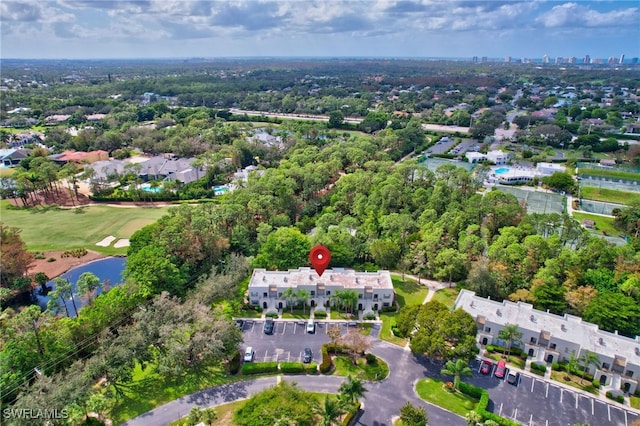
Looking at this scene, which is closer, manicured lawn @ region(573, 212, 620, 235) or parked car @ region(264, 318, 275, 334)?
parked car @ region(264, 318, 275, 334)

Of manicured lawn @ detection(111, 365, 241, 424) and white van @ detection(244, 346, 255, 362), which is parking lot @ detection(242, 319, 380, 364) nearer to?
white van @ detection(244, 346, 255, 362)

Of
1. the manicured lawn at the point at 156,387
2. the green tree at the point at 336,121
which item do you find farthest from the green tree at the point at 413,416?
the green tree at the point at 336,121

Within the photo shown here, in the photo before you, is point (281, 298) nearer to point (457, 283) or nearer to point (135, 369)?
point (135, 369)

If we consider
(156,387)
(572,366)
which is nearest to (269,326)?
(156,387)

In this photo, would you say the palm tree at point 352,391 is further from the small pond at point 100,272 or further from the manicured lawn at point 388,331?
the small pond at point 100,272

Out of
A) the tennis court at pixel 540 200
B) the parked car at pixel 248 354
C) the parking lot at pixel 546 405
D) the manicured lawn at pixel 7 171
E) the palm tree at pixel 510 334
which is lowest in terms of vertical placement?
the parking lot at pixel 546 405

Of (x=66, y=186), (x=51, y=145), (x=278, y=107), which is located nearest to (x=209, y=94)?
(x=278, y=107)

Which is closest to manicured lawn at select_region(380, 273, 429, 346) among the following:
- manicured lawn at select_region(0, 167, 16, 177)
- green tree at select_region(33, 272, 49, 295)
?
green tree at select_region(33, 272, 49, 295)
